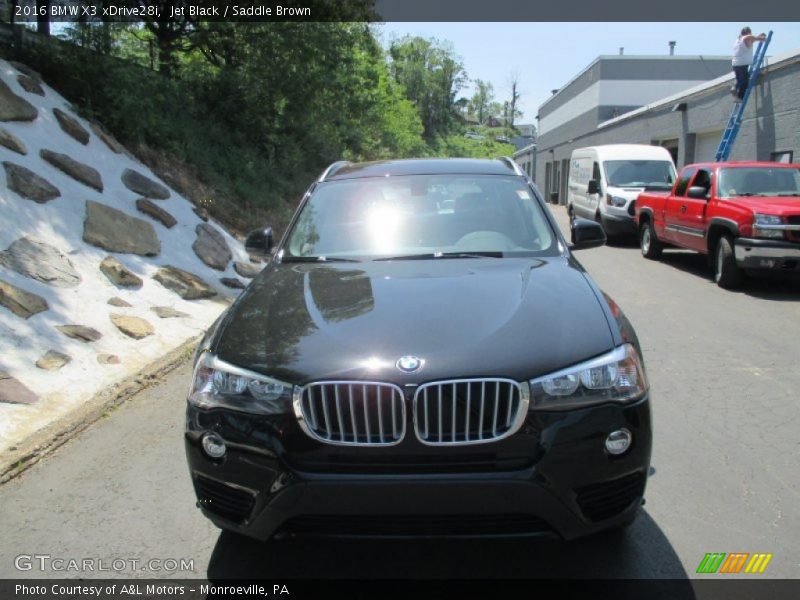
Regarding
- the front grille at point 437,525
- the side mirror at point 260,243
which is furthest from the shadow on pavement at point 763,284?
the front grille at point 437,525

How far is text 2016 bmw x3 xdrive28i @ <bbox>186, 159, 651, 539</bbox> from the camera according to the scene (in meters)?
2.52

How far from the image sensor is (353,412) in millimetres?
2574

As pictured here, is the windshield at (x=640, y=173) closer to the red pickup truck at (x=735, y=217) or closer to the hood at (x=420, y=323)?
the red pickup truck at (x=735, y=217)

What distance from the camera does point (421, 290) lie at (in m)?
3.24

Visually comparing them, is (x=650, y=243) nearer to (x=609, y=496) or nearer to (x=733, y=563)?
(x=733, y=563)

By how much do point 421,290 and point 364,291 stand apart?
0.89 feet

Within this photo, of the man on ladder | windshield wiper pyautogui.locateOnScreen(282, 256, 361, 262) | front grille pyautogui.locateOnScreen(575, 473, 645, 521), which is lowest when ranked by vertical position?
front grille pyautogui.locateOnScreen(575, 473, 645, 521)

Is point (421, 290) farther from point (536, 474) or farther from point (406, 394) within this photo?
point (536, 474)

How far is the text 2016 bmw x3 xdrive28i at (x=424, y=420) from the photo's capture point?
2523 mm

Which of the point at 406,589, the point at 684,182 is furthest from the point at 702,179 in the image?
the point at 406,589

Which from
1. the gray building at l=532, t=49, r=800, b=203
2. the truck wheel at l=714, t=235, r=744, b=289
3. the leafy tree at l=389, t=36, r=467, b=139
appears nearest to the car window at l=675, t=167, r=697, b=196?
the truck wheel at l=714, t=235, r=744, b=289

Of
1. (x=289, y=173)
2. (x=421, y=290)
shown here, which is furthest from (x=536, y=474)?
(x=289, y=173)

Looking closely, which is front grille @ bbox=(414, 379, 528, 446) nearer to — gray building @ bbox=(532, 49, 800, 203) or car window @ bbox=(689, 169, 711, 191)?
car window @ bbox=(689, 169, 711, 191)

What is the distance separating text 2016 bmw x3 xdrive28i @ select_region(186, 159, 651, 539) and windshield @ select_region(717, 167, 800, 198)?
8791mm
